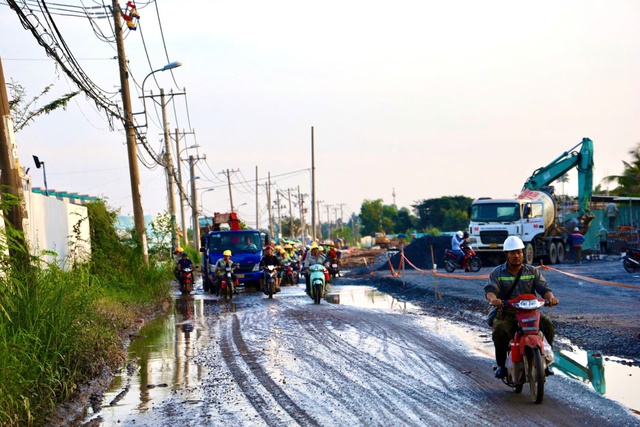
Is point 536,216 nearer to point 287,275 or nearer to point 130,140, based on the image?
point 287,275

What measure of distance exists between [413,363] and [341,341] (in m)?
2.71

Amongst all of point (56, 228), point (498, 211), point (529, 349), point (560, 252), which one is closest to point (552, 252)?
point (560, 252)

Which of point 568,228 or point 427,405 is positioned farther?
point 568,228

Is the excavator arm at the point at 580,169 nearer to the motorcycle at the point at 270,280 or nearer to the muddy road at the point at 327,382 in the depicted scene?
the motorcycle at the point at 270,280

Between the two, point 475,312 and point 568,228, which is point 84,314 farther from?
point 568,228

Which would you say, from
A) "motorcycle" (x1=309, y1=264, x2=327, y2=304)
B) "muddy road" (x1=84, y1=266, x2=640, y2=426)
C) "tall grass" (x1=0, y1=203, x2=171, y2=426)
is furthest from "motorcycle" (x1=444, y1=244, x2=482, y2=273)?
"tall grass" (x1=0, y1=203, x2=171, y2=426)

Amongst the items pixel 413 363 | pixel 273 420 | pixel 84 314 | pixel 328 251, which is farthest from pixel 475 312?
pixel 328 251

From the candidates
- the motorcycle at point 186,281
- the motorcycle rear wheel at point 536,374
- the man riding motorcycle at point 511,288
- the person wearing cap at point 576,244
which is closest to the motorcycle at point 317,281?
the motorcycle at point 186,281

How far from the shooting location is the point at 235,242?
97.2ft

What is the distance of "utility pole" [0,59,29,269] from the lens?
10305 millimetres

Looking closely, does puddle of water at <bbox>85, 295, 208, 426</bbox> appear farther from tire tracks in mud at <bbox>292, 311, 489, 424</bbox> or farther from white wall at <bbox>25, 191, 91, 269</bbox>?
white wall at <bbox>25, 191, 91, 269</bbox>

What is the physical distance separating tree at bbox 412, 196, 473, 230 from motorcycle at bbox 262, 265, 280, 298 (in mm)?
93151

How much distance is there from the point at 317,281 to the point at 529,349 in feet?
45.7

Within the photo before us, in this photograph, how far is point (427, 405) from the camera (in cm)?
817
